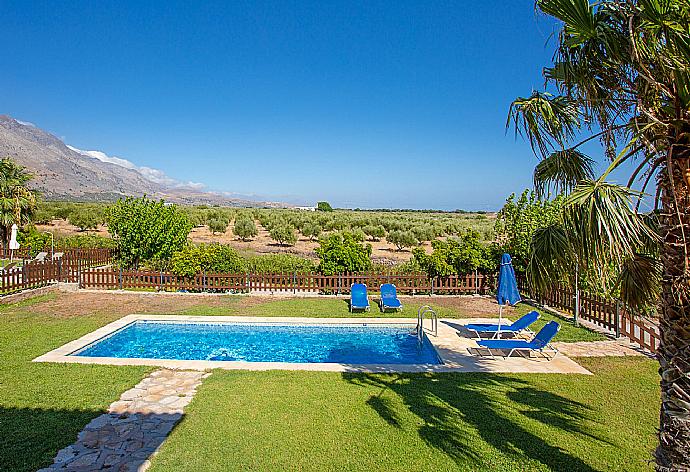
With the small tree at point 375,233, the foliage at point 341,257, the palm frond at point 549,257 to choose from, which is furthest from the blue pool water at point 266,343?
the small tree at point 375,233

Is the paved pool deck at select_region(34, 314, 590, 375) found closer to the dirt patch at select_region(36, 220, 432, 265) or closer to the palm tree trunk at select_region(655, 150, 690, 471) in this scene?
the palm tree trunk at select_region(655, 150, 690, 471)

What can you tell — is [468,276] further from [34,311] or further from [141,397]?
[34,311]

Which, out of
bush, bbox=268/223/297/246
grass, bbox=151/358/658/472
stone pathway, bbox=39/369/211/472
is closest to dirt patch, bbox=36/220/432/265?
bush, bbox=268/223/297/246

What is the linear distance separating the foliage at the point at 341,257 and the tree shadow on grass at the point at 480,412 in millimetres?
8703

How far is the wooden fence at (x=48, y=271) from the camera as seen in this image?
14.1 metres

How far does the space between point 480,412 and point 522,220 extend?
1018cm

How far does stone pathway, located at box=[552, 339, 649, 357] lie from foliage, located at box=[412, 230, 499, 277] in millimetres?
6421

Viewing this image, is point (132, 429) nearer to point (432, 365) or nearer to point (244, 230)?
point (432, 365)

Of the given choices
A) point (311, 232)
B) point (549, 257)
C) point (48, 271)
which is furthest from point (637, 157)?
point (311, 232)

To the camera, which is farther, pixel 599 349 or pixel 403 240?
pixel 403 240

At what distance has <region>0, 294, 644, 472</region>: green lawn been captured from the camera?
4.85m

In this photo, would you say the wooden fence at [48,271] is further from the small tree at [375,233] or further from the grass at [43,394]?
the small tree at [375,233]

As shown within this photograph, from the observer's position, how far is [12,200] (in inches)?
906

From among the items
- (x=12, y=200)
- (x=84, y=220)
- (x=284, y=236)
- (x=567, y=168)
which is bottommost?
(x=284, y=236)
